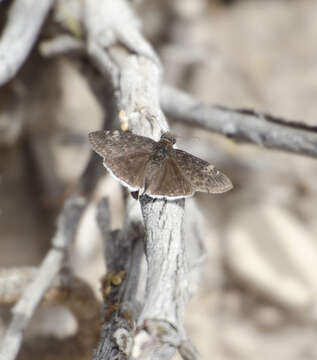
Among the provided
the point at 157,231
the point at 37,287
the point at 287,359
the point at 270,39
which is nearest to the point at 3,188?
the point at 37,287

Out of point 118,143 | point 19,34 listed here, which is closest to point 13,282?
point 118,143

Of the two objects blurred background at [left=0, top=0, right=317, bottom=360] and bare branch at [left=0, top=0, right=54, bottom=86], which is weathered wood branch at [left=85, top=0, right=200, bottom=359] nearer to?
bare branch at [left=0, top=0, right=54, bottom=86]

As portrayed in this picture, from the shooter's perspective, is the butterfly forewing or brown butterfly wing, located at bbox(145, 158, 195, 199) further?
the butterfly forewing

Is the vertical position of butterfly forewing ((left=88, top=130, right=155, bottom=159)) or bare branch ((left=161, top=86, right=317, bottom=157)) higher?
bare branch ((left=161, top=86, right=317, bottom=157))

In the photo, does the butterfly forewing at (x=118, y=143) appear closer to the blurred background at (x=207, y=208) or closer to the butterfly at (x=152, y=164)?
the butterfly at (x=152, y=164)

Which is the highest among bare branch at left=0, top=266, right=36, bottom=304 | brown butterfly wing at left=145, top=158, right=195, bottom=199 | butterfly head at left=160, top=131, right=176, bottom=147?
butterfly head at left=160, top=131, right=176, bottom=147

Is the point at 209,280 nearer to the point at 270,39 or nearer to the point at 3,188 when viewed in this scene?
the point at 3,188

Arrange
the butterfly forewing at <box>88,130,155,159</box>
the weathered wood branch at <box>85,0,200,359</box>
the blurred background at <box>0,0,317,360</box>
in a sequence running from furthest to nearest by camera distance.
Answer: the blurred background at <box>0,0,317,360</box> < the butterfly forewing at <box>88,130,155,159</box> < the weathered wood branch at <box>85,0,200,359</box>

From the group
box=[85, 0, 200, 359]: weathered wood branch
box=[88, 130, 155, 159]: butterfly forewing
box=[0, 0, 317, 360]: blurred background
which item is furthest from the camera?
box=[0, 0, 317, 360]: blurred background

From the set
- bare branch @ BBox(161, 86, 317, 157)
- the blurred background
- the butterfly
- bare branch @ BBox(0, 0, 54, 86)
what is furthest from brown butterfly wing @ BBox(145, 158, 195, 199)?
the blurred background
